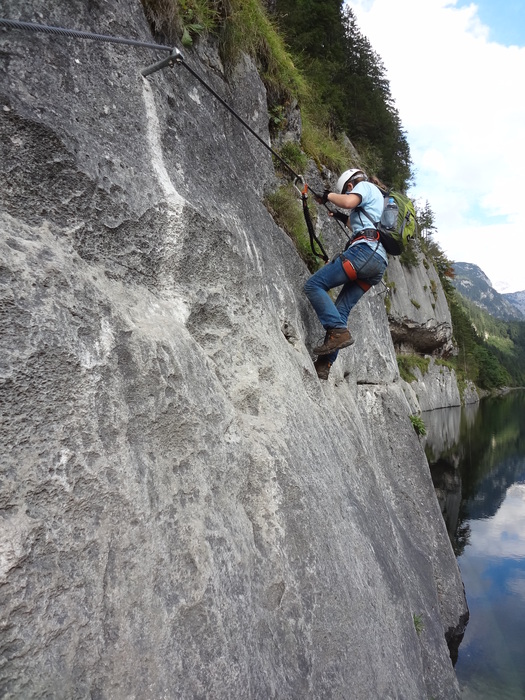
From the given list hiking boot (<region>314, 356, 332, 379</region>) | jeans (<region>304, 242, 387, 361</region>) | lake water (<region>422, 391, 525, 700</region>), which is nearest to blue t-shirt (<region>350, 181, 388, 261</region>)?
jeans (<region>304, 242, 387, 361</region>)

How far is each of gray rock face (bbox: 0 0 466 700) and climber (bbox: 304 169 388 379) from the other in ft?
1.86

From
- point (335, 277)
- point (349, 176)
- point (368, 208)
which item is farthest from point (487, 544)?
point (349, 176)

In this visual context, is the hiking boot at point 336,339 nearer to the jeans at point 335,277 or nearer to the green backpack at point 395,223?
the jeans at point 335,277

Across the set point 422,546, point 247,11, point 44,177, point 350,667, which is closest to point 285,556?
point 350,667

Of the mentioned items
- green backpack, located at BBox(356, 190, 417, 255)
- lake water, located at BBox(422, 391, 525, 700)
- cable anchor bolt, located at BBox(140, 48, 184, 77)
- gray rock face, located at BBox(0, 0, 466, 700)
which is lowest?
lake water, located at BBox(422, 391, 525, 700)

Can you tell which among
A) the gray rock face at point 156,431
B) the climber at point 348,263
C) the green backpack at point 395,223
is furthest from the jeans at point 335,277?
the gray rock face at point 156,431

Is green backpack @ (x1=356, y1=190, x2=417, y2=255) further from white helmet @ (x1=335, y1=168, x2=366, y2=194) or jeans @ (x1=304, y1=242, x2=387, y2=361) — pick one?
white helmet @ (x1=335, y1=168, x2=366, y2=194)

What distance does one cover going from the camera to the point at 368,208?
6.16m

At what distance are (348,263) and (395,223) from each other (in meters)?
0.89

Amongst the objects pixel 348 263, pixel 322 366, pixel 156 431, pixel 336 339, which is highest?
pixel 348 263

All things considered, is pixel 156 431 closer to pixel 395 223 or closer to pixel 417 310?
pixel 395 223

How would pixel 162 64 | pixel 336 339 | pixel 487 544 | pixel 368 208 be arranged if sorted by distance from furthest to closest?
pixel 487 544, pixel 368 208, pixel 336 339, pixel 162 64

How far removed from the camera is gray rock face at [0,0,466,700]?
2.57m

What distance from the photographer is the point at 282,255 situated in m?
→ 6.42
